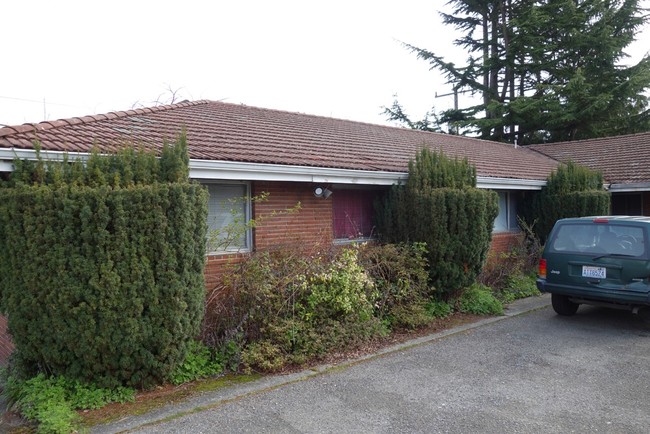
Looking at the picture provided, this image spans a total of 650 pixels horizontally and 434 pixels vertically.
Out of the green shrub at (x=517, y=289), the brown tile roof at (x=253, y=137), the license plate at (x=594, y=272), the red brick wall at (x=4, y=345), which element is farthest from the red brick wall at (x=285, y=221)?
the green shrub at (x=517, y=289)

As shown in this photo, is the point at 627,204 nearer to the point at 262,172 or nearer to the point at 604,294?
the point at 604,294

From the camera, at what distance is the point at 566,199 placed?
11.9 meters

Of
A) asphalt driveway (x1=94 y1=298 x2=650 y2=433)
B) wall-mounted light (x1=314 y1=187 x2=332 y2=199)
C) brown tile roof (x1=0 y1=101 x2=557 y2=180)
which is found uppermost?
brown tile roof (x1=0 y1=101 x2=557 y2=180)

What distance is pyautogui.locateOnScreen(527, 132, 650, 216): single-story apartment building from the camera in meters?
13.5

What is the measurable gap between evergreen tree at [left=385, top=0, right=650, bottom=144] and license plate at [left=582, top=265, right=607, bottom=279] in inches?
687

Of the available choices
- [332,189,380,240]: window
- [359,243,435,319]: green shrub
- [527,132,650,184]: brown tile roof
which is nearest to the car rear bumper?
[359,243,435,319]: green shrub

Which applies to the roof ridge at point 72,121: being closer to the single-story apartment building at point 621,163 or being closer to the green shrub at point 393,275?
the green shrub at point 393,275

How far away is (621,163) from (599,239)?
30.3 ft

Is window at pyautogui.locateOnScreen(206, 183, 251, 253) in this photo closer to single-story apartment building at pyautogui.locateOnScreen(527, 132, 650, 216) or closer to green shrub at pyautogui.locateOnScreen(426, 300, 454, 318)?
green shrub at pyautogui.locateOnScreen(426, 300, 454, 318)

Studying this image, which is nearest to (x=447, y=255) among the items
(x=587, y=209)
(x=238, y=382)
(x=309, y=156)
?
(x=309, y=156)

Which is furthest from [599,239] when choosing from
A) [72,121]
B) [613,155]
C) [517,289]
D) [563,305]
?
[613,155]

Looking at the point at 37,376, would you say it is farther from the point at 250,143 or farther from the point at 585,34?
the point at 585,34

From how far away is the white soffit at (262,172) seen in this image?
5.05 meters

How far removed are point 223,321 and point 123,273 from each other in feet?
5.62
